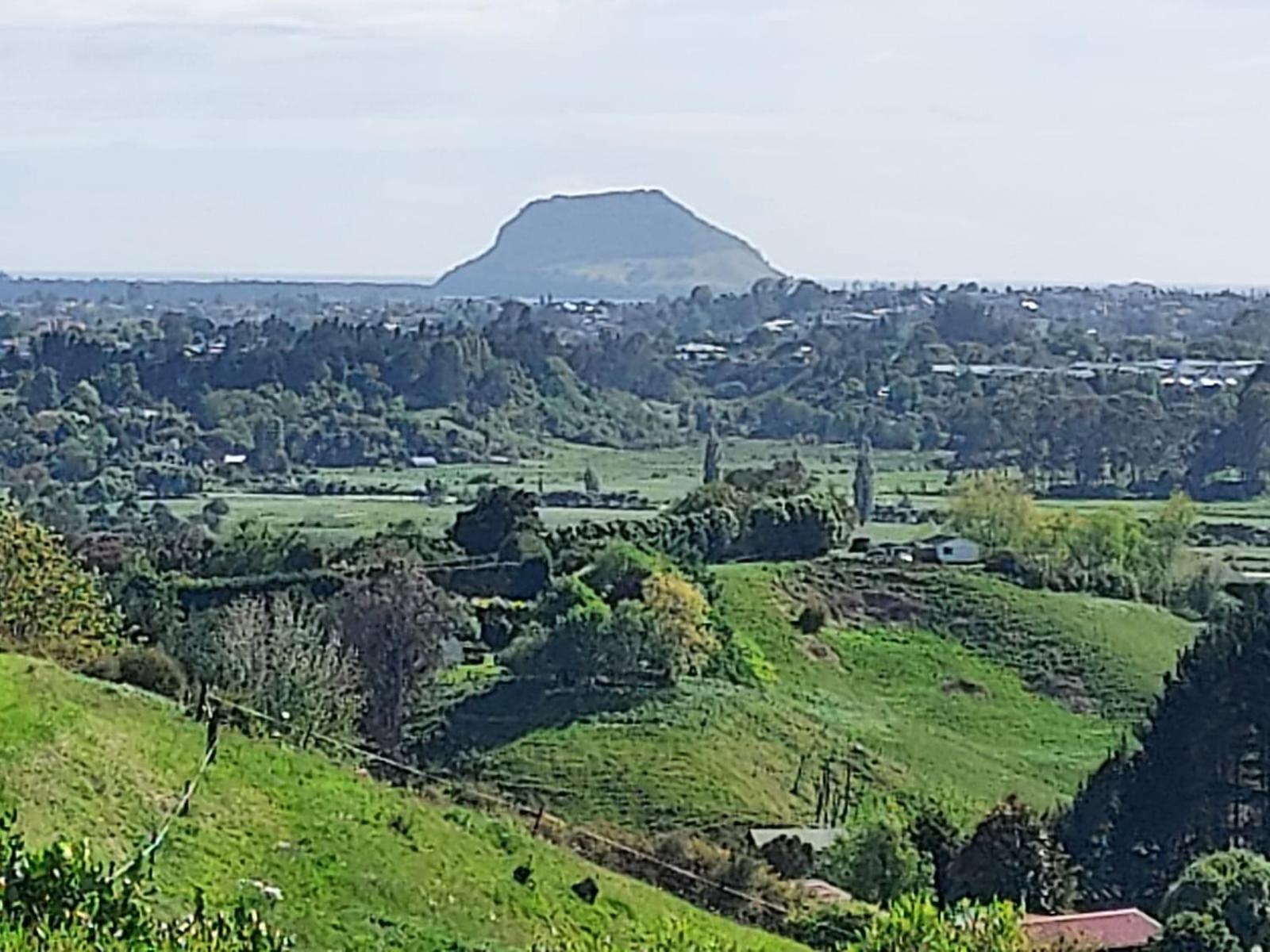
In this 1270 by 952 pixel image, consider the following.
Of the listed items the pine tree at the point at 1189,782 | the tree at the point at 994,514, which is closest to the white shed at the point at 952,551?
the tree at the point at 994,514

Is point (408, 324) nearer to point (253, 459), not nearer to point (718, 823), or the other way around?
point (253, 459)

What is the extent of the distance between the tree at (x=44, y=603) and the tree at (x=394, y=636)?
7.70 m

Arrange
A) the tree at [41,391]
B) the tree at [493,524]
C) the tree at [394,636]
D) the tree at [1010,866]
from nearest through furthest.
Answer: the tree at [1010,866]
the tree at [394,636]
the tree at [493,524]
the tree at [41,391]

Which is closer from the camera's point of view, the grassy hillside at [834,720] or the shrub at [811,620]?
the grassy hillside at [834,720]

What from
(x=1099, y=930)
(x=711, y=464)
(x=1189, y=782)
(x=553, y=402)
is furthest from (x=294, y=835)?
(x=553, y=402)

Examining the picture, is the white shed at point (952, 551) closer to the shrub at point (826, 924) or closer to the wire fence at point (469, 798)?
the wire fence at point (469, 798)

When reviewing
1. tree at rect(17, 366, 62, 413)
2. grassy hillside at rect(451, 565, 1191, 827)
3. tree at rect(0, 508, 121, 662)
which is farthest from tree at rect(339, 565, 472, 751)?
tree at rect(17, 366, 62, 413)

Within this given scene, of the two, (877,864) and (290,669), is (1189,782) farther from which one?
(290,669)

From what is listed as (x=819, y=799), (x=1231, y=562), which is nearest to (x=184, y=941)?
(x=819, y=799)

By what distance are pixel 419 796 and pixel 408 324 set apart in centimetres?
13153

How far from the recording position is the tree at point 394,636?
34188 mm

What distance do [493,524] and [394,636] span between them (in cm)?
1128

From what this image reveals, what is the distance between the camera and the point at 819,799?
3328 cm

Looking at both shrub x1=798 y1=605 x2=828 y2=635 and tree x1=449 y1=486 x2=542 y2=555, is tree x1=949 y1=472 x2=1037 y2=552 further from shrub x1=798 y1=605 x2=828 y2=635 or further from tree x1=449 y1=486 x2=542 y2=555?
tree x1=449 y1=486 x2=542 y2=555
